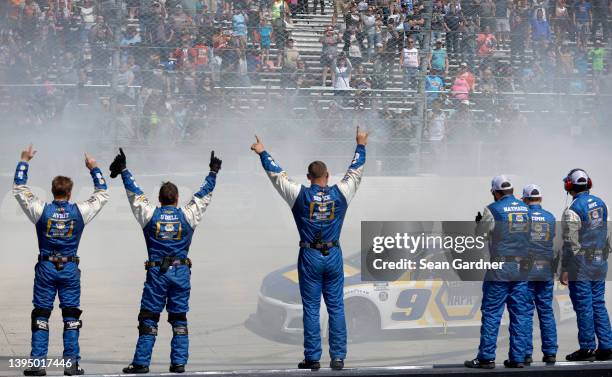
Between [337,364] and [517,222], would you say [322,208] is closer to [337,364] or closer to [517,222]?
[337,364]

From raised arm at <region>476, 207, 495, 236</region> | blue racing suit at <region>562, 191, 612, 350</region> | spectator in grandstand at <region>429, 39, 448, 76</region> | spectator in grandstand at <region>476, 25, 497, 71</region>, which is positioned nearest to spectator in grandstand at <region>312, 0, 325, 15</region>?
spectator in grandstand at <region>429, 39, 448, 76</region>

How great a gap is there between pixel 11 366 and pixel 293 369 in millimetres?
2435

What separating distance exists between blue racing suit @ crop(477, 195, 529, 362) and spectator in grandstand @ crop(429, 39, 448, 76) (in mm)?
10729

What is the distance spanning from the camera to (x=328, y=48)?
1969 centimetres

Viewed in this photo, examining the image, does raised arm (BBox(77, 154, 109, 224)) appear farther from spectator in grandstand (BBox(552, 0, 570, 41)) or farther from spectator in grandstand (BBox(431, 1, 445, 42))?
spectator in grandstand (BBox(552, 0, 570, 41))

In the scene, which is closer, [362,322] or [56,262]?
Result: [56,262]

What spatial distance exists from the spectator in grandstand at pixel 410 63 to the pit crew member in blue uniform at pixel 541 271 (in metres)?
10.2

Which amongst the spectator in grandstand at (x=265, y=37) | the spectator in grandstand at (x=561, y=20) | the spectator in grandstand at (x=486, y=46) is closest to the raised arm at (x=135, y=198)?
the spectator in grandstand at (x=265, y=37)

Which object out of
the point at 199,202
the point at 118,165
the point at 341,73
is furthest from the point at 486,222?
the point at 341,73

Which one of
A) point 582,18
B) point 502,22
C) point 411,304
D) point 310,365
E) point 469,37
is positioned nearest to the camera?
point 310,365

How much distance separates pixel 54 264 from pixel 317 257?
2.10 meters

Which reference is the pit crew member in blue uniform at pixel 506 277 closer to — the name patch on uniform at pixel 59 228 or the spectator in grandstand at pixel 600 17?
the name patch on uniform at pixel 59 228

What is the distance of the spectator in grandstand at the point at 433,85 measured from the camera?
771 inches

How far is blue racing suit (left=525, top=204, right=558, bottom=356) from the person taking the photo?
30.4ft
